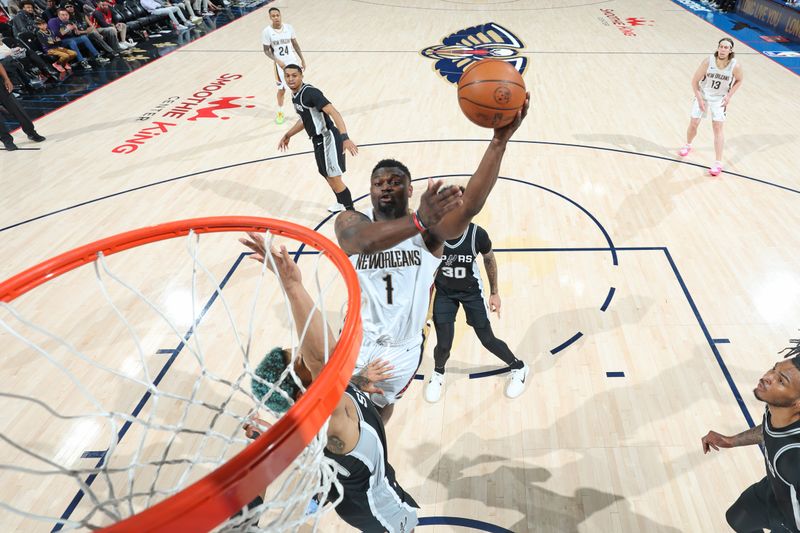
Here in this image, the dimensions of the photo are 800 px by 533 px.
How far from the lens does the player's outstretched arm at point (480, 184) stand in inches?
74.7

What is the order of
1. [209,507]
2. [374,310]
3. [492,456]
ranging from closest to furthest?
1. [209,507]
2. [374,310]
3. [492,456]

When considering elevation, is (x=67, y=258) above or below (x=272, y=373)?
above

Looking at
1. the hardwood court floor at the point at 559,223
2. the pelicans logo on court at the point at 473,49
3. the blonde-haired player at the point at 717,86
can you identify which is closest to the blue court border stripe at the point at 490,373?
the hardwood court floor at the point at 559,223

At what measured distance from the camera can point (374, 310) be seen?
9.21 ft

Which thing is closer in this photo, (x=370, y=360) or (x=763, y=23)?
(x=370, y=360)

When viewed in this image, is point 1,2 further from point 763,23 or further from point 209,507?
point 763,23

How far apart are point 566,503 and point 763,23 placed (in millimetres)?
14674

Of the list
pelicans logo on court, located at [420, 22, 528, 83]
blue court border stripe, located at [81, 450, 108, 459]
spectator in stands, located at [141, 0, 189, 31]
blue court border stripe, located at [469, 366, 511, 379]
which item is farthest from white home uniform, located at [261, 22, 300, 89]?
spectator in stands, located at [141, 0, 189, 31]

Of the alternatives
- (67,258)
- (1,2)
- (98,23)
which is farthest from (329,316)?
(1,2)

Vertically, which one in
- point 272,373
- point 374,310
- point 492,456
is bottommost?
point 492,456

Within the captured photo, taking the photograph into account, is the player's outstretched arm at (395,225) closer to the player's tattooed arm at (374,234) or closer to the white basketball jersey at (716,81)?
the player's tattooed arm at (374,234)

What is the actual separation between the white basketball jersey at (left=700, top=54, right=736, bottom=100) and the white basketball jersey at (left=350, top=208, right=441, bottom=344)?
17.8 ft

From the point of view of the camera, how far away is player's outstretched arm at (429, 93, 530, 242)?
6.22 ft

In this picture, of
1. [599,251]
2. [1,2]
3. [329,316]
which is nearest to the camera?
[329,316]
